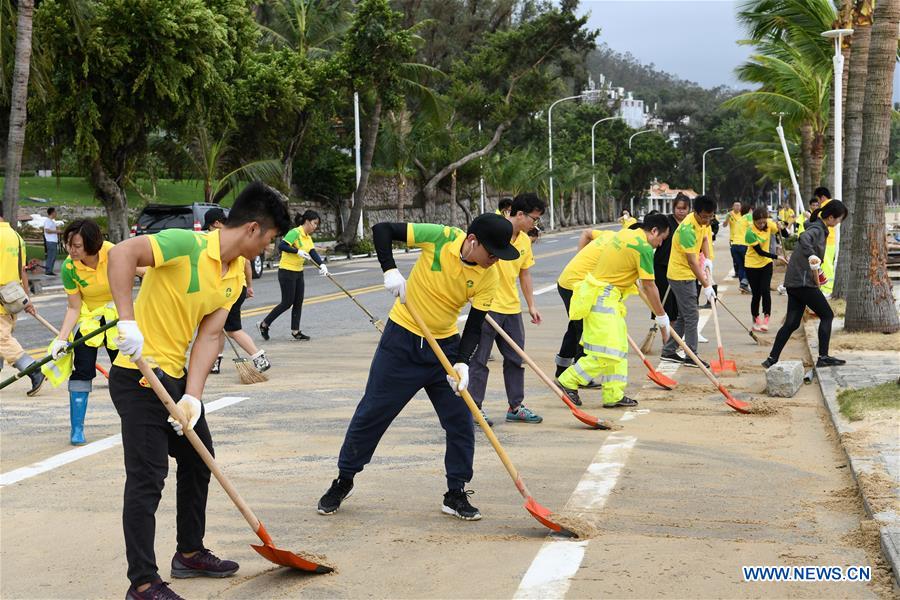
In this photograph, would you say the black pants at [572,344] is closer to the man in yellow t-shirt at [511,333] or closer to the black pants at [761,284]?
the man in yellow t-shirt at [511,333]

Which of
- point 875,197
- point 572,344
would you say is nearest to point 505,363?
point 572,344

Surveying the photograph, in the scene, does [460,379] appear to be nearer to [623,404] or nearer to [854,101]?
[623,404]

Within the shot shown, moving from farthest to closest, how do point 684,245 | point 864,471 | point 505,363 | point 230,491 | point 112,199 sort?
point 112,199, point 684,245, point 505,363, point 864,471, point 230,491

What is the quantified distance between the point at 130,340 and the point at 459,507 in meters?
2.33

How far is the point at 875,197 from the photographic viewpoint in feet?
45.3

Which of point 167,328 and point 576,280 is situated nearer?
point 167,328

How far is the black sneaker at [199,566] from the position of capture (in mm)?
5094

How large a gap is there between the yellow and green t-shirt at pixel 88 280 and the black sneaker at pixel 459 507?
11.7ft

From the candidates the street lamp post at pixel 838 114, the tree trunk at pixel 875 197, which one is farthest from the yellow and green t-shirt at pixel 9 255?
the street lamp post at pixel 838 114

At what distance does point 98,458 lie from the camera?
764 cm

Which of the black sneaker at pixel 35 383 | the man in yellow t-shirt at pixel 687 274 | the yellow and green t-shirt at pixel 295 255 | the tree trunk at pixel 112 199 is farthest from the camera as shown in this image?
the tree trunk at pixel 112 199

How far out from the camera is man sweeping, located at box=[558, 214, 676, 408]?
9.36 m

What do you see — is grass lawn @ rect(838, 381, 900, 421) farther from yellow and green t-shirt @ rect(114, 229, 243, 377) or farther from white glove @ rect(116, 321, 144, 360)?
white glove @ rect(116, 321, 144, 360)

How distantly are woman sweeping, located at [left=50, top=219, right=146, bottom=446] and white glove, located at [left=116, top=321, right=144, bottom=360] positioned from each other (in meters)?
3.48
